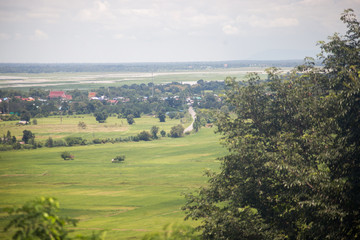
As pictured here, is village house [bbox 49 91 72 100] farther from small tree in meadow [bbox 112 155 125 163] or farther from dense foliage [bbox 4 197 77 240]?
dense foliage [bbox 4 197 77 240]

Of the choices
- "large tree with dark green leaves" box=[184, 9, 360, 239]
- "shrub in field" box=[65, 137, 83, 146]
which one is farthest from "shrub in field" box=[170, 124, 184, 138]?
"large tree with dark green leaves" box=[184, 9, 360, 239]

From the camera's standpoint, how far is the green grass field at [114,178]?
42.7 metres

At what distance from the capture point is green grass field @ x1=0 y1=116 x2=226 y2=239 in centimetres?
4269

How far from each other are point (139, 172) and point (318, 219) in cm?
5310

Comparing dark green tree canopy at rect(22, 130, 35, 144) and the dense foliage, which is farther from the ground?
the dense foliage

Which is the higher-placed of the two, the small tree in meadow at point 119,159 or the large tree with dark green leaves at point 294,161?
the large tree with dark green leaves at point 294,161

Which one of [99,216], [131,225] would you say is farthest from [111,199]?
[131,225]

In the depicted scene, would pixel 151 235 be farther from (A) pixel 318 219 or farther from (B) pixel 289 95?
(B) pixel 289 95

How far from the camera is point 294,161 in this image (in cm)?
1933

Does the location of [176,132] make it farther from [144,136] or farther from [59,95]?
[59,95]

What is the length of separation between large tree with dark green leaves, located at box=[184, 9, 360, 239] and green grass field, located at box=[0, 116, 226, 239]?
858 centimetres

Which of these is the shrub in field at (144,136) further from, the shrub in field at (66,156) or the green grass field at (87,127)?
the shrub in field at (66,156)

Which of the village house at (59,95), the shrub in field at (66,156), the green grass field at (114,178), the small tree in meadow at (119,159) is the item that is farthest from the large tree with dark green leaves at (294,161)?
the village house at (59,95)

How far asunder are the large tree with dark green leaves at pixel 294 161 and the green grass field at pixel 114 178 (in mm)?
8580
